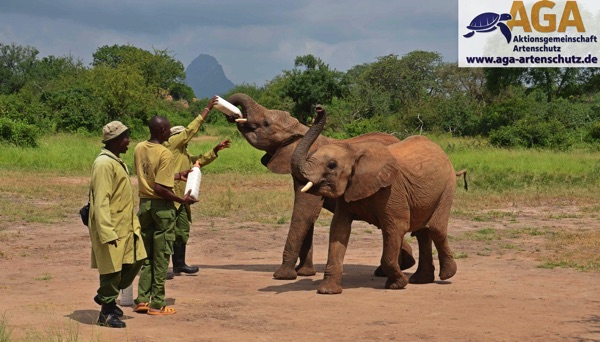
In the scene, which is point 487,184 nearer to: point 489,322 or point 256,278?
point 256,278

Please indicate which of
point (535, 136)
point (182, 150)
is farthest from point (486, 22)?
point (182, 150)

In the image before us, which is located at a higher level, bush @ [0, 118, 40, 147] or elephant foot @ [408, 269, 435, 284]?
bush @ [0, 118, 40, 147]

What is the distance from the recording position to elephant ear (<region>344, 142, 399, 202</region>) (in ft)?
29.5

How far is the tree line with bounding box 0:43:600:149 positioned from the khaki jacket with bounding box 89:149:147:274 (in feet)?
72.5

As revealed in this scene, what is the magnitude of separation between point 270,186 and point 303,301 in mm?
13589

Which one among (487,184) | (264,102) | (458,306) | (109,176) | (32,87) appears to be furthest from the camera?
(32,87)

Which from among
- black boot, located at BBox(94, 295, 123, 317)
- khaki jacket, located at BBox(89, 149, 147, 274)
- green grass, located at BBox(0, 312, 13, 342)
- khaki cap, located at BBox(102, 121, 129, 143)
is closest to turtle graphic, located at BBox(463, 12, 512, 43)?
khaki cap, located at BBox(102, 121, 129, 143)

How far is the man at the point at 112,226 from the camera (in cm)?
695

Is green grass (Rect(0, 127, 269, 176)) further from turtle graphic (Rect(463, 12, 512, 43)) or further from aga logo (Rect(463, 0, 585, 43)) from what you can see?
aga logo (Rect(463, 0, 585, 43))

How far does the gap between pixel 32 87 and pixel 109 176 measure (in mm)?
55238

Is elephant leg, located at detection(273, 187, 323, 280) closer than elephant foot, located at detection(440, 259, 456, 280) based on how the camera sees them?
No

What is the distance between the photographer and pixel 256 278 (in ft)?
32.9

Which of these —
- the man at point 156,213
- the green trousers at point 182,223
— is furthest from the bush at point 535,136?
the man at point 156,213

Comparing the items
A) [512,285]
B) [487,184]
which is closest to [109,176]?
[512,285]
